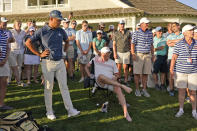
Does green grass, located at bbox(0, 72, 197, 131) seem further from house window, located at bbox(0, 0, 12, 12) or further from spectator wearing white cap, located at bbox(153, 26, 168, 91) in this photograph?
house window, located at bbox(0, 0, 12, 12)

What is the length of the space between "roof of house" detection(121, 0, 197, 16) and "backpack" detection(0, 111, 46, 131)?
1431 centimetres

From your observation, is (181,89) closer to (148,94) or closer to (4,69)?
(148,94)

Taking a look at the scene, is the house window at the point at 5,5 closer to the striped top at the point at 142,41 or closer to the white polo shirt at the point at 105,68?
the striped top at the point at 142,41

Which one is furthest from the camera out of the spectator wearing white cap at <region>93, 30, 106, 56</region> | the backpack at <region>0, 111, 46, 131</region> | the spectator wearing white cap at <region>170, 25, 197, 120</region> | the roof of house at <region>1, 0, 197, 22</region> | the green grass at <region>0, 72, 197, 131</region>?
the roof of house at <region>1, 0, 197, 22</region>

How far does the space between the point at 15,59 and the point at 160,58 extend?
16.0ft

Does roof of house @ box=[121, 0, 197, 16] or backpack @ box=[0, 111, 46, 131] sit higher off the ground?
roof of house @ box=[121, 0, 197, 16]

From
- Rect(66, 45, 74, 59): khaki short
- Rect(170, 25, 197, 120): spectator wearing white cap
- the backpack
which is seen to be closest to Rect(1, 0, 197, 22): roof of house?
Rect(66, 45, 74, 59): khaki short

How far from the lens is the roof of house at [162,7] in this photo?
1575 centimetres

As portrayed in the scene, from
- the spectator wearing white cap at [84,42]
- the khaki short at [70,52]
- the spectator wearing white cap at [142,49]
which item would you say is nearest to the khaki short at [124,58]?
the spectator wearing white cap at [142,49]

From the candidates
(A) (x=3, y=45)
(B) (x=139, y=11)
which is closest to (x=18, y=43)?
(A) (x=3, y=45)

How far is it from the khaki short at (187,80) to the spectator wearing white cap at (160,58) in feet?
6.52

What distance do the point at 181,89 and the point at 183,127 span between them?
0.92 m

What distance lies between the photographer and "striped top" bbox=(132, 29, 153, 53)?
18.3 ft

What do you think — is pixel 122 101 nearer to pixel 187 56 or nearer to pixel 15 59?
pixel 187 56
